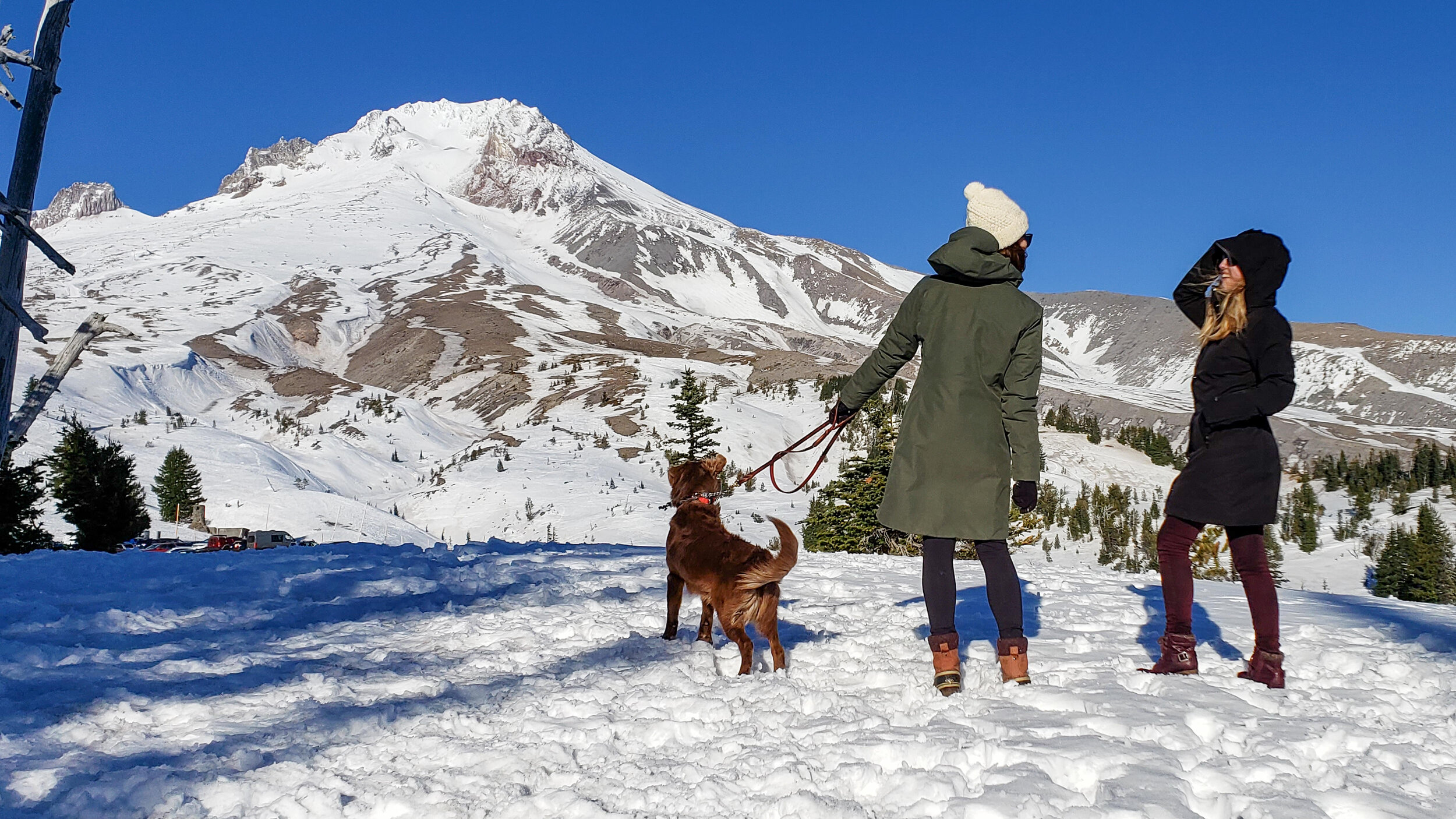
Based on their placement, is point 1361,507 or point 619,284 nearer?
point 1361,507

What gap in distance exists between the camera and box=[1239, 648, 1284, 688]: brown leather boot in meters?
3.73

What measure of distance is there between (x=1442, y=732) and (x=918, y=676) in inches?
78.4

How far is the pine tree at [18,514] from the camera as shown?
17.5 meters

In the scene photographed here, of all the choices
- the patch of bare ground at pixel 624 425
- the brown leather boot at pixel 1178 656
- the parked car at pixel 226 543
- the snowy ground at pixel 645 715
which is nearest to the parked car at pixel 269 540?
the parked car at pixel 226 543

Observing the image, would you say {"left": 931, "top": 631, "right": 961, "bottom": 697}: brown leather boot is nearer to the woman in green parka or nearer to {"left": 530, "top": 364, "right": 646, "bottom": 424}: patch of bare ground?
the woman in green parka

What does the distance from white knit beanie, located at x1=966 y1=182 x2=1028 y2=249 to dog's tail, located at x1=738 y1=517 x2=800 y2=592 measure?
1696 millimetres

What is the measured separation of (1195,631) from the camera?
5191 mm

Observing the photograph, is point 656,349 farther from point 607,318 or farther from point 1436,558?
point 1436,558

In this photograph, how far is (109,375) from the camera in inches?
1865

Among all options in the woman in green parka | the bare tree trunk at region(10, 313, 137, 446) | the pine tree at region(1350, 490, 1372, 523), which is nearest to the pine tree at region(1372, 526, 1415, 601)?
the pine tree at region(1350, 490, 1372, 523)

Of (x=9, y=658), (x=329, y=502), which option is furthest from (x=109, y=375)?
(x=9, y=658)

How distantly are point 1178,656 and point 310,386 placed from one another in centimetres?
6085

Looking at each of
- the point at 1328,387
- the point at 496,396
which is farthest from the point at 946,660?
the point at 1328,387

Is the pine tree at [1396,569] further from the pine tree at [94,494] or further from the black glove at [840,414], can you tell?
the pine tree at [94,494]
